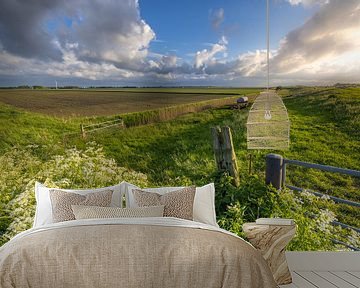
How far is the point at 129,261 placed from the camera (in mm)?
2354

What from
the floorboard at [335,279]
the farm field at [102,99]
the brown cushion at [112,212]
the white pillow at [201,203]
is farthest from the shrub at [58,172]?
the floorboard at [335,279]

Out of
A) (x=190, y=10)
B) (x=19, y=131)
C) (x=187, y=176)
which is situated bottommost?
(x=187, y=176)

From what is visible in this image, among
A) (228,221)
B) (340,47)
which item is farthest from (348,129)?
(228,221)

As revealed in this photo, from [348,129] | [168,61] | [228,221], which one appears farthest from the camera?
[168,61]

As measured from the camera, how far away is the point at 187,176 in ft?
14.5

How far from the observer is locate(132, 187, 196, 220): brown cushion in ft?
10.0

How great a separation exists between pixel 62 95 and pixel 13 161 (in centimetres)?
87

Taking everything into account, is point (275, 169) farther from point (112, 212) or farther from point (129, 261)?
point (129, 261)

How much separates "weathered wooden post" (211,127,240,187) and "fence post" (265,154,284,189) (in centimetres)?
35

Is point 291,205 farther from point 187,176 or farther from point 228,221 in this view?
point 187,176

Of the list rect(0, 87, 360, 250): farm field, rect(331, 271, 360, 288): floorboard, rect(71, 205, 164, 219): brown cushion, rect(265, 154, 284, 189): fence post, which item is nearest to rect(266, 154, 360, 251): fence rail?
rect(265, 154, 284, 189): fence post

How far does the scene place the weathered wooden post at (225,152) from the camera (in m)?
4.29

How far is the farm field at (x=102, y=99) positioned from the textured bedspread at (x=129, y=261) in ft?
7.02

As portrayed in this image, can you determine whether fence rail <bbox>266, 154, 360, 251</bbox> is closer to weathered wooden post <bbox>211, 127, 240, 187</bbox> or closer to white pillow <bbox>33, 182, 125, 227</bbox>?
weathered wooden post <bbox>211, 127, 240, 187</bbox>
